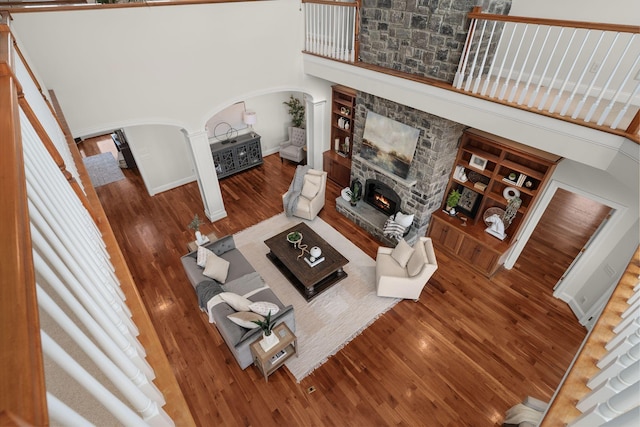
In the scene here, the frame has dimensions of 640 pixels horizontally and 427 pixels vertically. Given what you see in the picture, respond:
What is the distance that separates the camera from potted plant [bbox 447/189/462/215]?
224 inches

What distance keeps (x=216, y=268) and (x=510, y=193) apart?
468 cm

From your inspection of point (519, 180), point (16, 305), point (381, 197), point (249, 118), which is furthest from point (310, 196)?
point (16, 305)

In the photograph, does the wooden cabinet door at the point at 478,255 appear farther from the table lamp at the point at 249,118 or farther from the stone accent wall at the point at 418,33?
the table lamp at the point at 249,118

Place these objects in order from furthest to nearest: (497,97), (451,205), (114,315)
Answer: (451,205)
(497,97)
(114,315)

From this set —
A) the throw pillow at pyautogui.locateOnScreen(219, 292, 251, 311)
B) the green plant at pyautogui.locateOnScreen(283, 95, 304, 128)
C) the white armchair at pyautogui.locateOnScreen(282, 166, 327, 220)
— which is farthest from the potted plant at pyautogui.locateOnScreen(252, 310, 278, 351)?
the green plant at pyautogui.locateOnScreen(283, 95, 304, 128)

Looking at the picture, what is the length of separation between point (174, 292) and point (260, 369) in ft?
6.78

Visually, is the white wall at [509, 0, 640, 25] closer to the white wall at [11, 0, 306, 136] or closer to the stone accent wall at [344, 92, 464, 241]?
the stone accent wall at [344, 92, 464, 241]

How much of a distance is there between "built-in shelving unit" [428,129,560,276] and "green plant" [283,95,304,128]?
455cm

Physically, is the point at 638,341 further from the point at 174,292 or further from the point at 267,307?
the point at 174,292

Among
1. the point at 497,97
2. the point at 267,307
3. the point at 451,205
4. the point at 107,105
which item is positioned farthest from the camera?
the point at 451,205

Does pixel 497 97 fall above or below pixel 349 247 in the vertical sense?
above

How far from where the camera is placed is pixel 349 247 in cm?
615

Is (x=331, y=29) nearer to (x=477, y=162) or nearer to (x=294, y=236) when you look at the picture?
(x=477, y=162)

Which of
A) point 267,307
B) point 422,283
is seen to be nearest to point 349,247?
point 422,283
